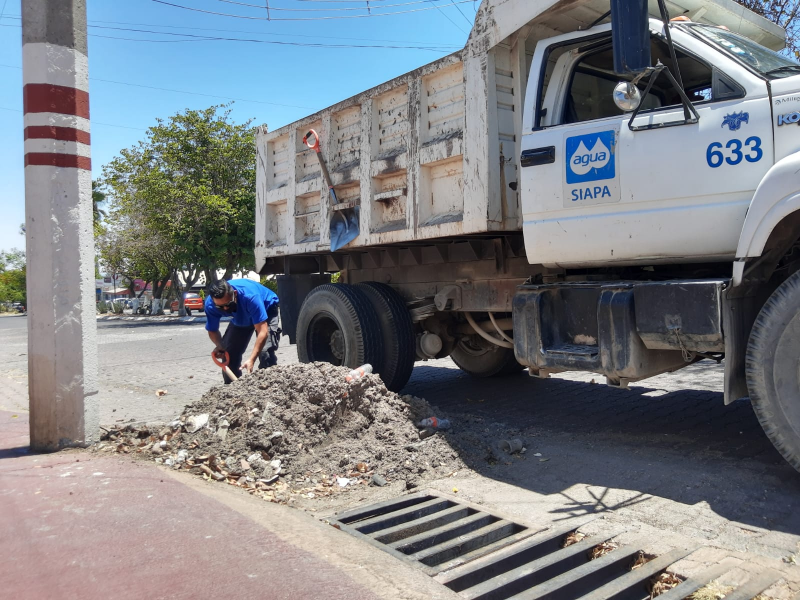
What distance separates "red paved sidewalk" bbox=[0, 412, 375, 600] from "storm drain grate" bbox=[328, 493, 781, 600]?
429 millimetres

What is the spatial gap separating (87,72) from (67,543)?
3.31 m

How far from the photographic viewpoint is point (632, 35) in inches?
126

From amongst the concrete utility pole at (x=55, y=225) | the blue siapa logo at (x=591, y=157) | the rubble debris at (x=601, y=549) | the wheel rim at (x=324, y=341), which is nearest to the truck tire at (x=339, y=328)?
the wheel rim at (x=324, y=341)

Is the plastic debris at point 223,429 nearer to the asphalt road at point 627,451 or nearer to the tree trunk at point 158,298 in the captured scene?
the asphalt road at point 627,451

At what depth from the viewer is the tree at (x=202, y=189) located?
22609 mm

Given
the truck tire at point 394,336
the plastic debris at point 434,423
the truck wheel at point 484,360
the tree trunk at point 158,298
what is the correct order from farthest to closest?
the tree trunk at point 158,298 → the truck wheel at point 484,360 → the truck tire at point 394,336 → the plastic debris at point 434,423

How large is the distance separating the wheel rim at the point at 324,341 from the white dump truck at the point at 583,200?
0.08 ft

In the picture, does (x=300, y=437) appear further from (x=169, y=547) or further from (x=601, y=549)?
(x=601, y=549)

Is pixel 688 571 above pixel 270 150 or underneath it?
underneath

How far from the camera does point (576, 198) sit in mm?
4020

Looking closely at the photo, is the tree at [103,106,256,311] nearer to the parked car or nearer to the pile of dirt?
the parked car

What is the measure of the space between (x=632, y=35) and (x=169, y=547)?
316cm

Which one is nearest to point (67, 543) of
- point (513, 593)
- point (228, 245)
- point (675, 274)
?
point (513, 593)

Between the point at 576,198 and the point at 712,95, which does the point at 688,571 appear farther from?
the point at 712,95
